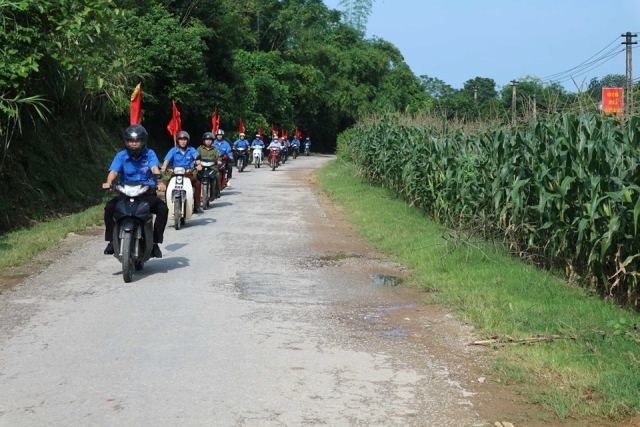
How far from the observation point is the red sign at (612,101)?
32.1 feet

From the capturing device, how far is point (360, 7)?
7744cm

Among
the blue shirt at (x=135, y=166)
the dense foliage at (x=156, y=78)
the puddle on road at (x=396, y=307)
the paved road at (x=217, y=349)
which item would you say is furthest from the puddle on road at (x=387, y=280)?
the dense foliage at (x=156, y=78)

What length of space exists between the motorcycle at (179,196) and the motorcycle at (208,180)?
11.6ft

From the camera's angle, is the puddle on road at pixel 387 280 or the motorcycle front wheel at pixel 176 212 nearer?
the puddle on road at pixel 387 280

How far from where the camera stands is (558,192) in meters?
9.52

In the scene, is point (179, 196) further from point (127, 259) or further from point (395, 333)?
point (395, 333)

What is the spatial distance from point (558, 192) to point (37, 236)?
8333mm

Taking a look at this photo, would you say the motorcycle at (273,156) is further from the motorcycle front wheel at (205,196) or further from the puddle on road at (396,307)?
the puddle on road at (396,307)

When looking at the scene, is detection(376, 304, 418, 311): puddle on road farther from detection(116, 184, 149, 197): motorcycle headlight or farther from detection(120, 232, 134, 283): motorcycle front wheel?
detection(116, 184, 149, 197): motorcycle headlight

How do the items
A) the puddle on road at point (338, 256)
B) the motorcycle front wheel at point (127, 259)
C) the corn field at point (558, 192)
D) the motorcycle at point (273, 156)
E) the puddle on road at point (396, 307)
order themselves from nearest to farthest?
the puddle on road at point (396, 307) → the corn field at point (558, 192) → the motorcycle front wheel at point (127, 259) → the puddle on road at point (338, 256) → the motorcycle at point (273, 156)

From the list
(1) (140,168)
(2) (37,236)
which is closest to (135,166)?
(1) (140,168)

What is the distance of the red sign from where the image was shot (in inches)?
385

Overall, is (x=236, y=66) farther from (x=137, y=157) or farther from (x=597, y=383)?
(x=597, y=383)

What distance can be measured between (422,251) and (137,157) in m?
4.24
